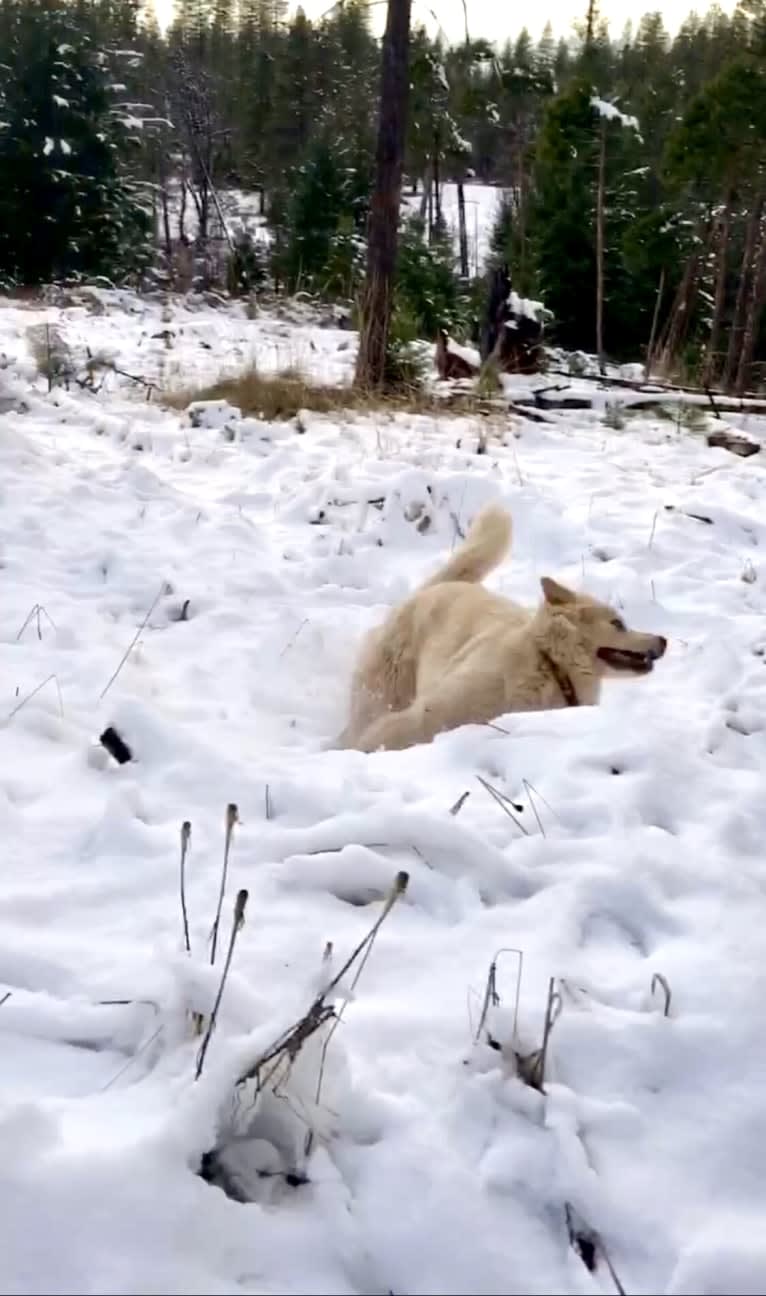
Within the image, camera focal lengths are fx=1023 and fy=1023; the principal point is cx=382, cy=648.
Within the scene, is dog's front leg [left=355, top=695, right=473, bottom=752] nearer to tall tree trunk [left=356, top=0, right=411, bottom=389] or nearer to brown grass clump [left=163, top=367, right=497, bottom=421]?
brown grass clump [left=163, top=367, right=497, bottom=421]

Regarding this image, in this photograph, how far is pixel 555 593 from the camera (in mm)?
3609

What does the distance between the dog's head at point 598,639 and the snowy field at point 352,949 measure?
0.18 m

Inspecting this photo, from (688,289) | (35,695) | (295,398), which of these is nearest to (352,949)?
(35,695)

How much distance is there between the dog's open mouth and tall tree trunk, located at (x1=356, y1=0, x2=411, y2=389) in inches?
244

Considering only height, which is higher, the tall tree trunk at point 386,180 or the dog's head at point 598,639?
the tall tree trunk at point 386,180

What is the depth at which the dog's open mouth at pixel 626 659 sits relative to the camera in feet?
11.9

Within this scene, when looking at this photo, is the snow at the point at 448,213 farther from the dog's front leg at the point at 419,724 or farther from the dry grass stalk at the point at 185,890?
the dry grass stalk at the point at 185,890

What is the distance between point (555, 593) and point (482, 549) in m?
0.78

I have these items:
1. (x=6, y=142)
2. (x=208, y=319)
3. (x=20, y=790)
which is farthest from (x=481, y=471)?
(x=6, y=142)

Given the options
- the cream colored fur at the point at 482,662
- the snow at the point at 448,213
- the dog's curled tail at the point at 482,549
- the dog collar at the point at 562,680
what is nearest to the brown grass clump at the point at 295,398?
the dog's curled tail at the point at 482,549

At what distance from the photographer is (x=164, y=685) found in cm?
371

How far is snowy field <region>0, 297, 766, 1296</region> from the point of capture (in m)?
1.42

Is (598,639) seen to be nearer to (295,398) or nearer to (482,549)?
(482,549)

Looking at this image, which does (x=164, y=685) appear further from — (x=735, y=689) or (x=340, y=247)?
(x=340, y=247)
